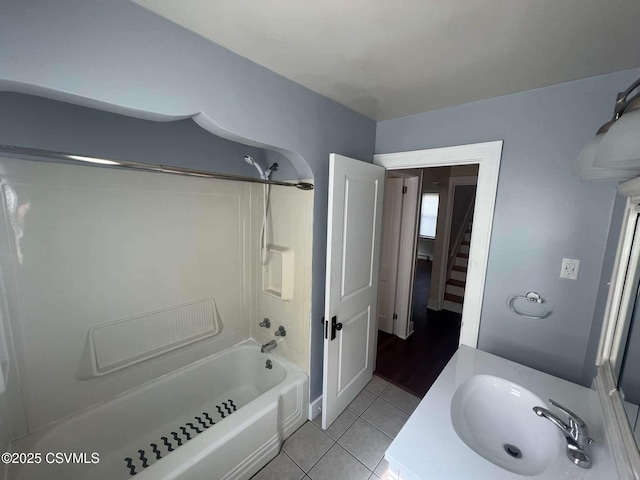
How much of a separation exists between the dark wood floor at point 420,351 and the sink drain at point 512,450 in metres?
1.16

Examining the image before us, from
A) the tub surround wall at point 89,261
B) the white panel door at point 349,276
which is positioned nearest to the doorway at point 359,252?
the white panel door at point 349,276

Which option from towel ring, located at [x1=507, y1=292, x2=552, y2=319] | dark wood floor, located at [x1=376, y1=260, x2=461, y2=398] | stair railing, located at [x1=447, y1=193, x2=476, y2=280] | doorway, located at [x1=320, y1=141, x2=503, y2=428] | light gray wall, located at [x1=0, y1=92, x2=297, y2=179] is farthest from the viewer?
stair railing, located at [x1=447, y1=193, x2=476, y2=280]

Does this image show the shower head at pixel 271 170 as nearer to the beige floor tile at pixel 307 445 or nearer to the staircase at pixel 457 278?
the beige floor tile at pixel 307 445

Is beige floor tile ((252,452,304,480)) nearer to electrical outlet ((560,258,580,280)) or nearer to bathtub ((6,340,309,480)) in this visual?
bathtub ((6,340,309,480))

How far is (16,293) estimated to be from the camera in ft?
4.23

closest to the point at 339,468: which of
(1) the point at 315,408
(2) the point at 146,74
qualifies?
(1) the point at 315,408

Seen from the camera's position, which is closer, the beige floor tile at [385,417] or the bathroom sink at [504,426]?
the bathroom sink at [504,426]

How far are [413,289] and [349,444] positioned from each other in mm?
2101

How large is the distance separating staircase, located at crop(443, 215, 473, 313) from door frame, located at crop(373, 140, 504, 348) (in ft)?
7.45

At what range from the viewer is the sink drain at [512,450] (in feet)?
3.38

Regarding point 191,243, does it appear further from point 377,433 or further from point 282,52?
point 377,433

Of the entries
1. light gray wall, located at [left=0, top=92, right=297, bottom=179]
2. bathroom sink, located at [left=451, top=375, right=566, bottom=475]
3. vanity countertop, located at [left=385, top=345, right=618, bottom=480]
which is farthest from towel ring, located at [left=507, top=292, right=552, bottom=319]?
light gray wall, located at [left=0, top=92, right=297, bottom=179]

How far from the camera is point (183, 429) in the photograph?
1797 millimetres

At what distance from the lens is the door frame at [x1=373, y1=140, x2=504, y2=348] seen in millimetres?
1539
